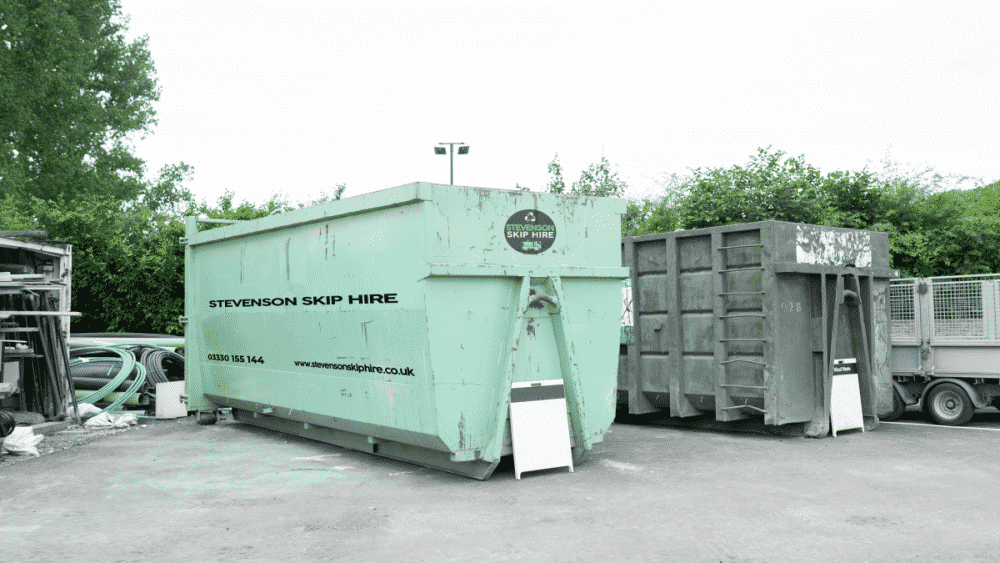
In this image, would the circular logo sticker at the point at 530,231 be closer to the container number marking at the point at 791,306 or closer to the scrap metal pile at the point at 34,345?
the container number marking at the point at 791,306

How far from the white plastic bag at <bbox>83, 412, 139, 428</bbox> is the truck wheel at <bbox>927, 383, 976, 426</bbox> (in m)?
10.2

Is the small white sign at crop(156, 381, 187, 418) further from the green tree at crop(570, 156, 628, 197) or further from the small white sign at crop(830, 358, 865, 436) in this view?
the green tree at crop(570, 156, 628, 197)

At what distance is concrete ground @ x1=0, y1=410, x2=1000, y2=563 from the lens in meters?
4.96

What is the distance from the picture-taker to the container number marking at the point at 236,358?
942 centimetres

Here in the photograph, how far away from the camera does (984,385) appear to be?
1004cm

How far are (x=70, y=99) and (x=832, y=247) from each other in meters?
25.8

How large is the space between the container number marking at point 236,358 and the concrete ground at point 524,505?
3.38ft

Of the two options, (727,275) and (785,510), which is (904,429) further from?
(785,510)

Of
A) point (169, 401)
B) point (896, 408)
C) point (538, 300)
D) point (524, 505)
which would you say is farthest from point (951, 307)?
point (169, 401)

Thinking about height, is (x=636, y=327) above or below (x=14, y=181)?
below

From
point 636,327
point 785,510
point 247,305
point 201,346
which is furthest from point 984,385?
point 201,346

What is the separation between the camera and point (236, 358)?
32.6ft

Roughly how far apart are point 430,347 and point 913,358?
690cm

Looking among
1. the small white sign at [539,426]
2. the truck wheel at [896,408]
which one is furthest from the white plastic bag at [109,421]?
the truck wheel at [896,408]
